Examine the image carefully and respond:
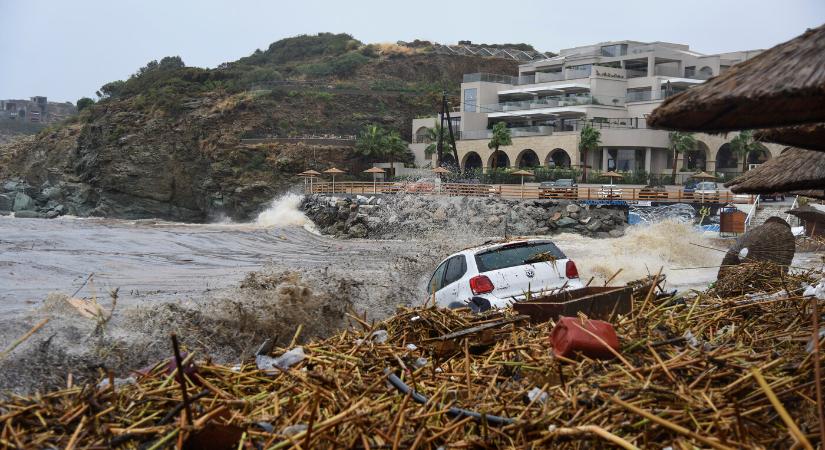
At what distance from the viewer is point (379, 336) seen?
5.54 meters

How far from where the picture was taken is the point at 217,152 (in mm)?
73250

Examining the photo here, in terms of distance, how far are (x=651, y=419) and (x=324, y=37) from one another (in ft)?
450

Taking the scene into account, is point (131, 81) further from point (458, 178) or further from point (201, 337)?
point (201, 337)

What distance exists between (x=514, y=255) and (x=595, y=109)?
57568 mm

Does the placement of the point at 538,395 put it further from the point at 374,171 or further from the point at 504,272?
the point at 374,171

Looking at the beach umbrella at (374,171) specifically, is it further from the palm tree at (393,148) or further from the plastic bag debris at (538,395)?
the plastic bag debris at (538,395)

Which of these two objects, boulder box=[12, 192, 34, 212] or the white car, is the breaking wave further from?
the white car

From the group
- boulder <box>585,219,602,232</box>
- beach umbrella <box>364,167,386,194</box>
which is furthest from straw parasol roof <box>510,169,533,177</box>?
boulder <box>585,219,602,232</box>

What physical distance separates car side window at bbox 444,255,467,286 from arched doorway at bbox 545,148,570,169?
5532cm

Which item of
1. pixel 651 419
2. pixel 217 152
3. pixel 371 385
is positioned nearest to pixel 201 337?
pixel 371 385

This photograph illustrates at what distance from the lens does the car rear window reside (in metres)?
11.2

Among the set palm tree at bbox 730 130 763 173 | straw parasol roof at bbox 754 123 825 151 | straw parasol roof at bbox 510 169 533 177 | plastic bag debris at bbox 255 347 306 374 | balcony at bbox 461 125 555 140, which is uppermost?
balcony at bbox 461 125 555 140

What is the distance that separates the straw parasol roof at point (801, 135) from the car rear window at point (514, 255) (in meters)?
5.31

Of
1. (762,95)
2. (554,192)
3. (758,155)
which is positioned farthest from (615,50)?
(762,95)
